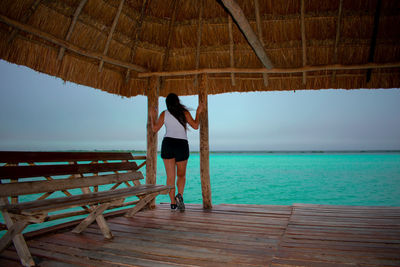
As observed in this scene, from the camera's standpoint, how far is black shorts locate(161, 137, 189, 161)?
3.36 meters

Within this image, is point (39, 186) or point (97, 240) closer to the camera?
point (39, 186)

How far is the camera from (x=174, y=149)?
3369 mm

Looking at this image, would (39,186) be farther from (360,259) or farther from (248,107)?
(248,107)

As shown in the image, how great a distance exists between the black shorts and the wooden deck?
0.81 meters

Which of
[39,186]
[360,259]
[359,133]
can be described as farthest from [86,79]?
[359,133]

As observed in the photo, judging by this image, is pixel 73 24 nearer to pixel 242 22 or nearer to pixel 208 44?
pixel 208 44

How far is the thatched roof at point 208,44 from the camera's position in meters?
3.34

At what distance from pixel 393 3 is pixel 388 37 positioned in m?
0.50

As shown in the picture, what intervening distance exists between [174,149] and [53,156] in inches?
56.6

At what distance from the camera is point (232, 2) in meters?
2.29

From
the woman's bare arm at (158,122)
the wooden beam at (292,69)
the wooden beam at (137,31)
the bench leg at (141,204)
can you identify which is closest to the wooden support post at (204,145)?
the wooden beam at (292,69)

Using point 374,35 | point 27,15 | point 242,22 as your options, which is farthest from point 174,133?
point 374,35

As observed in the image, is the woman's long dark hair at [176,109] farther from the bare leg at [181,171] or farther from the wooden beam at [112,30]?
the wooden beam at [112,30]

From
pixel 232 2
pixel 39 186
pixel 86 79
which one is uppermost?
pixel 232 2
